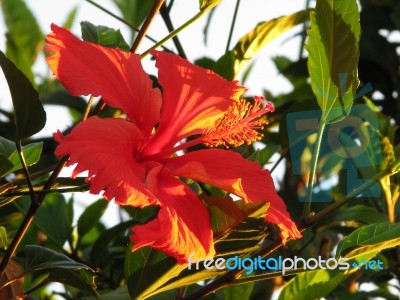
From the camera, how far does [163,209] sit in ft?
3.19

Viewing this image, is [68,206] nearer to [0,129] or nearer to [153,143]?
[0,129]

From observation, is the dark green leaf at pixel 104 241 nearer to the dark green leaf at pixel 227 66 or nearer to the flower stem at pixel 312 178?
the dark green leaf at pixel 227 66

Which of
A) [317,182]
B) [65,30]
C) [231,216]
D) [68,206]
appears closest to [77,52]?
[65,30]

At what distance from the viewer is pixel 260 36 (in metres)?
1.61

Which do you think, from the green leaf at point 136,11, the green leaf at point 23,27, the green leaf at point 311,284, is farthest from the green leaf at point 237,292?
the green leaf at point 23,27

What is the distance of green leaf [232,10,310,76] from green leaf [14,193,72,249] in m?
0.50

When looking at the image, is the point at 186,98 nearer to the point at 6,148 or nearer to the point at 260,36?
the point at 6,148

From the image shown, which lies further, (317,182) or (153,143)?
(317,182)

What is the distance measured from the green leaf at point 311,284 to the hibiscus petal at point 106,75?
37 cm

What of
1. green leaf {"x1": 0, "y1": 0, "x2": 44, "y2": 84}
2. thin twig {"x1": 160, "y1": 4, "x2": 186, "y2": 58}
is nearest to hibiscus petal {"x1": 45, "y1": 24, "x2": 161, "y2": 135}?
thin twig {"x1": 160, "y1": 4, "x2": 186, "y2": 58}

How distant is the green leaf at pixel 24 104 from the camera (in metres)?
1.02

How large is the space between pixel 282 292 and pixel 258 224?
31 centimetres

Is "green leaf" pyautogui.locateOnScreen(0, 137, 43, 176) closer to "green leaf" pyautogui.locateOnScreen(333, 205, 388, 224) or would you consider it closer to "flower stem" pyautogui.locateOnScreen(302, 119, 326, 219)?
"flower stem" pyautogui.locateOnScreen(302, 119, 326, 219)

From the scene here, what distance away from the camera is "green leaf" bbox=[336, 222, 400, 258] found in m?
1.17
